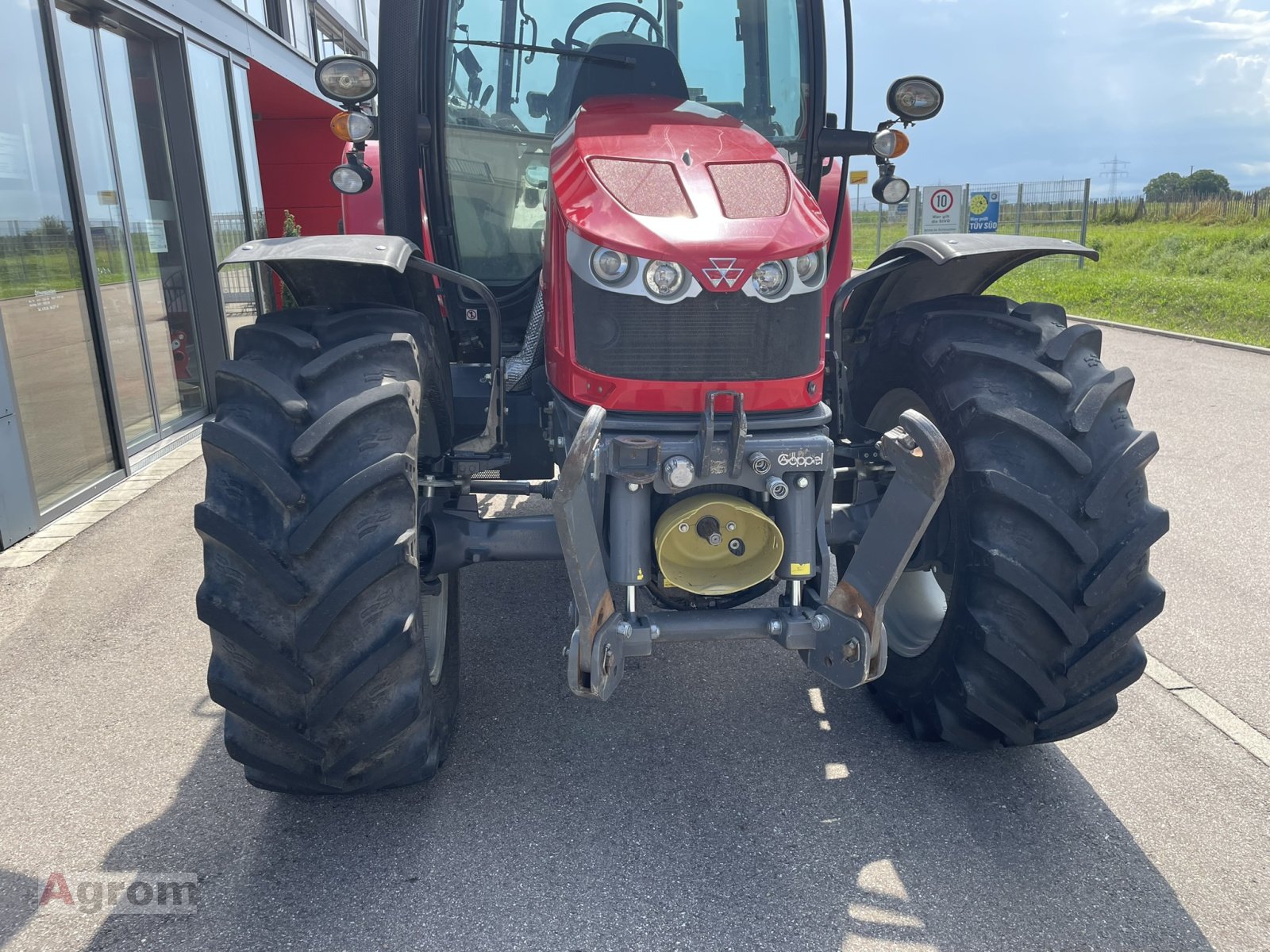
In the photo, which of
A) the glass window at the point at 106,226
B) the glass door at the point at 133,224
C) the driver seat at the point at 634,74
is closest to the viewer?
the driver seat at the point at 634,74

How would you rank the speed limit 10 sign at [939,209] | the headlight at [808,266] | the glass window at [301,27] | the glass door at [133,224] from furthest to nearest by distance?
the speed limit 10 sign at [939,209], the glass window at [301,27], the glass door at [133,224], the headlight at [808,266]

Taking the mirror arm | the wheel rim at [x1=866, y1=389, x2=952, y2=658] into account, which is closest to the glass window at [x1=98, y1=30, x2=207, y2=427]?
the mirror arm

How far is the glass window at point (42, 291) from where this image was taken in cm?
536

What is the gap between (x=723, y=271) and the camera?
7.98 feet

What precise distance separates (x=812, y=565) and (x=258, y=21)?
10.0 meters

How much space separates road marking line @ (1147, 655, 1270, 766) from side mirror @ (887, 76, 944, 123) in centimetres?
227

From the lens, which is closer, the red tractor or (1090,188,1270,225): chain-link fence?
the red tractor

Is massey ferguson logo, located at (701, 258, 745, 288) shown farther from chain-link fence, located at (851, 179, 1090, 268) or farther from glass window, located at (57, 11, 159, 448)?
chain-link fence, located at (851, 179, 1090, 268)

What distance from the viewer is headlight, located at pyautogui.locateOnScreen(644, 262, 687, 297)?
2443mm

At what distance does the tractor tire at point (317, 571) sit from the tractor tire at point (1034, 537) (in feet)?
4.96

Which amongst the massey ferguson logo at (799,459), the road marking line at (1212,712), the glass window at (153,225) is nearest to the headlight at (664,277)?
the massey ferguson logo at (799,459)

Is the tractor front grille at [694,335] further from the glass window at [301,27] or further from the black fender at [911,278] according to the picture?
the glass window at [301,27]

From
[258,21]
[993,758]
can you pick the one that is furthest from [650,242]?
[258,21]

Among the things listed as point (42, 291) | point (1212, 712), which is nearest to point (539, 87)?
point (1212, 712)
